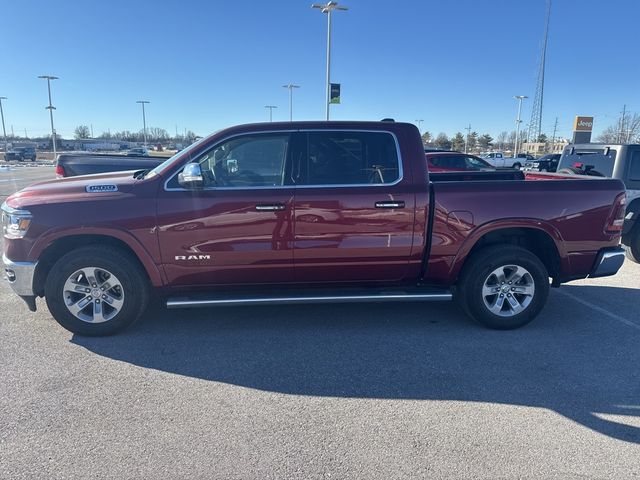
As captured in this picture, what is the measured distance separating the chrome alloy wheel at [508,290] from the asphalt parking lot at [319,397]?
25 centimetres

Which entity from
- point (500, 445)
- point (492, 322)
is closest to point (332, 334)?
point (492, 322)

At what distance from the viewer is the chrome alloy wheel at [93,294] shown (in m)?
4.16

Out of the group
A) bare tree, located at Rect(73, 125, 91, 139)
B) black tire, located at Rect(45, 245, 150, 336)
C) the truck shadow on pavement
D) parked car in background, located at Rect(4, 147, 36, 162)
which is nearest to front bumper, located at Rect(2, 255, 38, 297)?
black tire, located at Rect(45, 245, 150, 336)

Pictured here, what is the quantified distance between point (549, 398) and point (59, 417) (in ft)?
11.3

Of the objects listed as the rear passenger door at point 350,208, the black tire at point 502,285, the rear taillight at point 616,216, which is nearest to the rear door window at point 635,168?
the rear taillight at point 616,216

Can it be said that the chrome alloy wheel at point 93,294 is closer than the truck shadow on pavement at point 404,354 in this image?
No

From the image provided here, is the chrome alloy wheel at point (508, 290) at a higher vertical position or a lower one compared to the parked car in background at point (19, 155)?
lower

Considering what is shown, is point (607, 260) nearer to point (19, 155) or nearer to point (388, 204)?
point (388, 204)

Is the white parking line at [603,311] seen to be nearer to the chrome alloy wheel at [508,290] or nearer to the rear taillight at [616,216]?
the rear taillight at [616,216]

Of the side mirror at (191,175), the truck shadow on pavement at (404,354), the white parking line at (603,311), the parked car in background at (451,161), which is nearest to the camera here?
the truck shadow on pavement at (404,354)

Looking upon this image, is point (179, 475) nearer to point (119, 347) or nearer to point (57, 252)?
point (119, 347)

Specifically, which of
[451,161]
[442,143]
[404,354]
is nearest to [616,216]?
[404,354]

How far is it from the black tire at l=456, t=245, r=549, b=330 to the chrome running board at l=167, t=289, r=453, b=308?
25 centimetres

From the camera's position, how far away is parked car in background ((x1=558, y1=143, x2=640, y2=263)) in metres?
7.28
